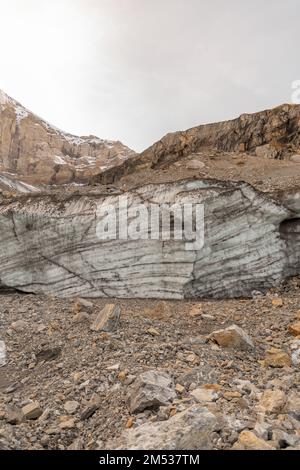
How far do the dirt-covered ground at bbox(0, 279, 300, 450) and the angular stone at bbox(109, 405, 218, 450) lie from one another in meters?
0.21

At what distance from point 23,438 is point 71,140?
112 meters

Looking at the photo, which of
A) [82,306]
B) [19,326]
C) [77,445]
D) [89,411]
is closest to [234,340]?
[89,411]

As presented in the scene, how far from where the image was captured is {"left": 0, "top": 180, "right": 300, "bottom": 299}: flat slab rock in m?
11.9

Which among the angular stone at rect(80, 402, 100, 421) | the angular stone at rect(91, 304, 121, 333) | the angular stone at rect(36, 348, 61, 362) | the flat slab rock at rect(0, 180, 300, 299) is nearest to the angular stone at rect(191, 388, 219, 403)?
the angular stone at rect(80, 402, 100, 421)

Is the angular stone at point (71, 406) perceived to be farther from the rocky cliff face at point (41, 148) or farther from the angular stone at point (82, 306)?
the rocky cliff face at point (41, 148)

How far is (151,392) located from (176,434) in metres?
1.24

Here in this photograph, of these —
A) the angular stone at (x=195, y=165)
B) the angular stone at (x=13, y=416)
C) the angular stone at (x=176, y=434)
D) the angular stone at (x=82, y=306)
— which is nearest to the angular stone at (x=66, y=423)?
the angular stone at (x=13, y=416)

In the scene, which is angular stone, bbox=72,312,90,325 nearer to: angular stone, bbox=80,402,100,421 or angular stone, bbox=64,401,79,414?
angular stone, bbox=64,401,79,414

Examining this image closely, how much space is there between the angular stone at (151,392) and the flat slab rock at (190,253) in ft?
18.9

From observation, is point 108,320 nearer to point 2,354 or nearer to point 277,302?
point 2,354

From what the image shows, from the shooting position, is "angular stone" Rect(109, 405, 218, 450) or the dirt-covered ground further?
the dirt-covered ground

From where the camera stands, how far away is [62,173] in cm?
8188

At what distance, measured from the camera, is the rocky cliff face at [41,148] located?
93.1 metres

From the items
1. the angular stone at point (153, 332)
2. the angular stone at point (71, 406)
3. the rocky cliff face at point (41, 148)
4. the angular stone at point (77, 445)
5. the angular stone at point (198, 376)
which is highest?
the rocky cliff face at point (41, 148)
